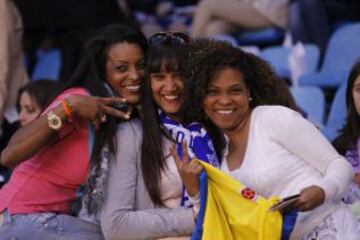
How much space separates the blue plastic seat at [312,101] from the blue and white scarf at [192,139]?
83.2 inches

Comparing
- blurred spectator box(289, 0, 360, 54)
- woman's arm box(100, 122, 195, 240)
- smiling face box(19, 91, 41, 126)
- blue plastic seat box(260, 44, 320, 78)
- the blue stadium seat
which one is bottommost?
woman's arm box(100, 122, 195, 240)

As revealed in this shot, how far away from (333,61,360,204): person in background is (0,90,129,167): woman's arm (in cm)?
118

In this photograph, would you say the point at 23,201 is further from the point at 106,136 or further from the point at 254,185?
the point at 254,185

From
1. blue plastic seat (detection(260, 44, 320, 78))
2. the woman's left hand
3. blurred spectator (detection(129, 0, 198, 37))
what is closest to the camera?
the woman's left hand

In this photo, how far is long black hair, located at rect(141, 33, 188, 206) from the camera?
12.5 ft

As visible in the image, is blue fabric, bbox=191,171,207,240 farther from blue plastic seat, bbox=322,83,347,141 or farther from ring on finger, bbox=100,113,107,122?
blue plastic seat, bbox=322,83,347,141

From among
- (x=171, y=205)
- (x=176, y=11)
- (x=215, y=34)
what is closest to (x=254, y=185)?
(x=171, y=205)

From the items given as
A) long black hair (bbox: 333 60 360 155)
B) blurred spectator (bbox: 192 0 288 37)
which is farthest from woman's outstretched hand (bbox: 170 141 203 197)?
blurred spectator (bbox: 192 0 288 37)

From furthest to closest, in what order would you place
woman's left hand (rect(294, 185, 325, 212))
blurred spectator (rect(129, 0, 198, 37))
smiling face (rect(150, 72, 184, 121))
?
1. blurred spectator (rect(129, 0, 198, 37))
2. smiling face (rect(150, 72, 184, 121))
3. woman's left hand (rect(294, 185, 325, 212))

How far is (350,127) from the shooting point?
14.6 feet

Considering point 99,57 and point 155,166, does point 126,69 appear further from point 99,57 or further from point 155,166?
point 155,166

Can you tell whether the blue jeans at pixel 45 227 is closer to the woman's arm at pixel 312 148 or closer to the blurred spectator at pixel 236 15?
the woman's arm at pixel 312 148

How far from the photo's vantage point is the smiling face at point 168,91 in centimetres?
385

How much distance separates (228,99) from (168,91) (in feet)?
1.00
